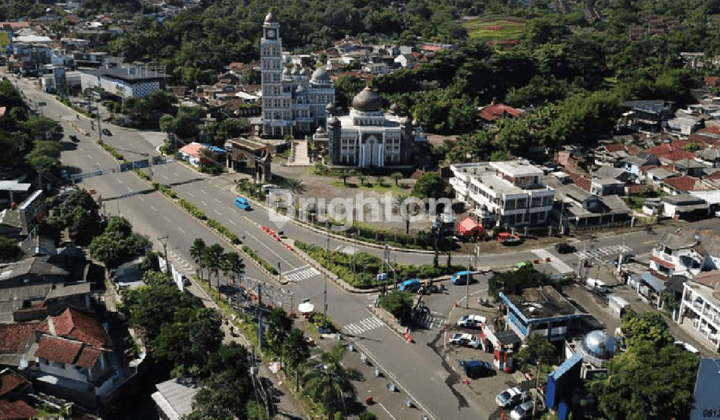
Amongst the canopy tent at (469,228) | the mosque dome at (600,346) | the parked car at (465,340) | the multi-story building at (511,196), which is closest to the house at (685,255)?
the multi-story building at (511,196)

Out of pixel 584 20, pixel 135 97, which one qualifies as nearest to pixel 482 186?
pixel 135 97

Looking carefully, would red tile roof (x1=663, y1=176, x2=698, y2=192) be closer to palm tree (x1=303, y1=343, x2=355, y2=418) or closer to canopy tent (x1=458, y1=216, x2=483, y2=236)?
canopy tent (x1=458, y1=216, x2=483, y2=236)

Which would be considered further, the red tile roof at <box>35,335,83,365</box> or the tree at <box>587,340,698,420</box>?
the red tile roof at <box>35,335,83,365</box>

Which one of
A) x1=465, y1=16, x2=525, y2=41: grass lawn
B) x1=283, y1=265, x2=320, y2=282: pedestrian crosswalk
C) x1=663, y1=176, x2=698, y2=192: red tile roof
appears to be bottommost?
x1=283, y1=265, x2=320, y2=282: pedestrian crosswalk

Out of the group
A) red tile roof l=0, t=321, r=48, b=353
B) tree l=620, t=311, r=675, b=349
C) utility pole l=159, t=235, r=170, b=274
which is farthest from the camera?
utility pole l=159, t=235, r=170, b=274

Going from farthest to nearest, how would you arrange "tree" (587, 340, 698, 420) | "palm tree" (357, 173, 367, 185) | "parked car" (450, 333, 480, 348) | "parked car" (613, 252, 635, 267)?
"palm tree" (357, 173, 367, 185) < "parked car" (613, 252, 635, 267) < "parked car" (450, 333, 480, 348) < "tree" (587, 340, 698, 420)

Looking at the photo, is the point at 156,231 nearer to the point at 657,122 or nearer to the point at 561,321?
the point at 561,321

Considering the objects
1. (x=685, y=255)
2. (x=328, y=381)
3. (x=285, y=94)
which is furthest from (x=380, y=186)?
(x=328, y=381)

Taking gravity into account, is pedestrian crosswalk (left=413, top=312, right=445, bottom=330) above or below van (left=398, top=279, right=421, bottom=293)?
below

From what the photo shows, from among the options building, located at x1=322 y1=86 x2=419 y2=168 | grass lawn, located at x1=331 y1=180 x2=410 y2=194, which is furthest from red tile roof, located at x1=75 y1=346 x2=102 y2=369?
building, located at x1=322 y1=86 x2=419 y2=168
